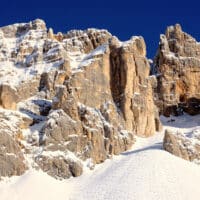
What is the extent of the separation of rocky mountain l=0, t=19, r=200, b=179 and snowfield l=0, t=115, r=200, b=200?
2028 millimetres

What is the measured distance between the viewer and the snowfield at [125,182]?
75.3m

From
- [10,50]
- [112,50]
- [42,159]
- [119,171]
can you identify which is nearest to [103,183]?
[119,171]

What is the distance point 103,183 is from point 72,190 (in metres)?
3.73

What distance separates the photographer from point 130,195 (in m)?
74.4

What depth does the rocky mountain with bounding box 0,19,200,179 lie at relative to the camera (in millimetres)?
83250

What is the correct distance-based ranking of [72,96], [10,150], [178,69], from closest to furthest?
[10,150]
[72,96]
[178,69]

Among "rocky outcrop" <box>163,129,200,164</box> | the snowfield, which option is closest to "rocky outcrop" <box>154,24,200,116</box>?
"rocky outcrop" <box>163,129,200,164</box>

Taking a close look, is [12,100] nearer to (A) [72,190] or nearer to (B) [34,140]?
(B) [34,140]

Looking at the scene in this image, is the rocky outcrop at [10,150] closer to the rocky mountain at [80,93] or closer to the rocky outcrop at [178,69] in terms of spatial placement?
the rocky mountain at [80,93]

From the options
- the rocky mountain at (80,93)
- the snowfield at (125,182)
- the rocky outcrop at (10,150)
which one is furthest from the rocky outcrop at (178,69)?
the rocky outcrop at (10,150)

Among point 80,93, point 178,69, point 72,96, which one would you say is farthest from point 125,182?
point 178,69

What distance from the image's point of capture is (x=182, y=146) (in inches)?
3374

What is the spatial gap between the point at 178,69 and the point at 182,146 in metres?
33.8

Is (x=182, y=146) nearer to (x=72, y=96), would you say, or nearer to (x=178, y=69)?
(x=72, y=96)
